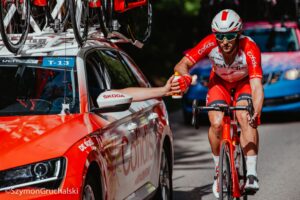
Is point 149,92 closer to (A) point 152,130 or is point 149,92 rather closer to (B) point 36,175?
(A) point 152,130

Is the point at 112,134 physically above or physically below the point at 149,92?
below

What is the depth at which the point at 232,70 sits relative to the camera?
32.1 feet

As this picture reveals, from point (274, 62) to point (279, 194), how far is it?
8.45 meters

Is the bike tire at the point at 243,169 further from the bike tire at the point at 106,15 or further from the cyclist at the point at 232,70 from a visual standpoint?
the bike tire at the point at 106,15

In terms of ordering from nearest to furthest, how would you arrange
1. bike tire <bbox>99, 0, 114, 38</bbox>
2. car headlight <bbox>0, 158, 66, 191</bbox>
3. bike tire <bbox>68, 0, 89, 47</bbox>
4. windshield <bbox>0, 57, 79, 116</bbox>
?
car headlight <bbox>0, 158, 66, 191</bbox>, windshield <bbox>0, 57, 79, 116</bbox>, bike tire <bbox>68, 0, 89, 47</bbox>, bike tire <bbox>99, 0, 114, 38</bbox>

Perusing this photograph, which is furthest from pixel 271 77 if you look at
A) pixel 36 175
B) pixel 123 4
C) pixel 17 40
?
pixel 36 175

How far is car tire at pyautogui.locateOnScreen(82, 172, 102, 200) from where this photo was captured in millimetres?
7268

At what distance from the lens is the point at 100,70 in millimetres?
8922

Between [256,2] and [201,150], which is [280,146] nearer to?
[201,150]

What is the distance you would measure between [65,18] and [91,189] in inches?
122

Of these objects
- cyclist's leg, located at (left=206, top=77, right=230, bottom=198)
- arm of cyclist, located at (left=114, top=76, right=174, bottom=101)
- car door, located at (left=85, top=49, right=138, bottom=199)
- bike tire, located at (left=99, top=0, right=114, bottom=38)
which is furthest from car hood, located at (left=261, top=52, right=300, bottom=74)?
arm of cyclist, located at (left=114, top=76, right=174, bottom=101)

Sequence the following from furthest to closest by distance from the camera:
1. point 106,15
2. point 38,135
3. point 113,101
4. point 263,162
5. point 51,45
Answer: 1. point 263,162
2. point 106,15
3. point 51,45
4. point 113,101
5. point 38,135

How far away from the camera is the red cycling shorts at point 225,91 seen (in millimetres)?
9758

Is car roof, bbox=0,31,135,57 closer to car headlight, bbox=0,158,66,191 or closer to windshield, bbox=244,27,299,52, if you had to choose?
car headlight, bbox=0,158,66,191
